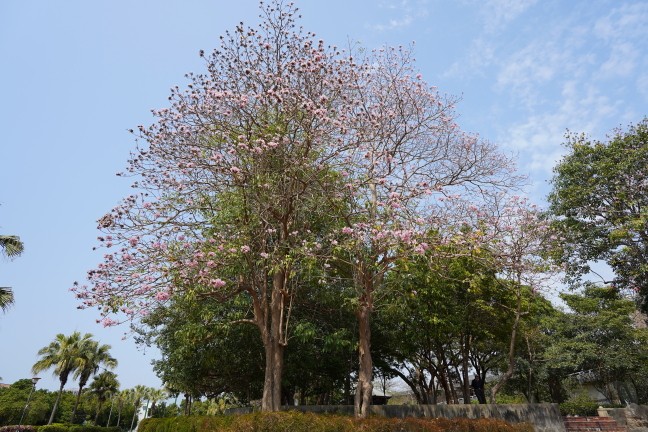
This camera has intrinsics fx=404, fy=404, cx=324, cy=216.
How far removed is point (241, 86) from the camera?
849 centimetres

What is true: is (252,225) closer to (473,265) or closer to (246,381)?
(473,265)

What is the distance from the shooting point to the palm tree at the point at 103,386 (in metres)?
36.8

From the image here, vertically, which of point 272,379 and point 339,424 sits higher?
point 272,379

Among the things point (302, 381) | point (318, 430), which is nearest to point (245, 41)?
point (318, 430)

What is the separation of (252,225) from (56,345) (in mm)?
29977

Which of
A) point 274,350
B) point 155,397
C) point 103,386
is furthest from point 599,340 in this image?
point 155,397

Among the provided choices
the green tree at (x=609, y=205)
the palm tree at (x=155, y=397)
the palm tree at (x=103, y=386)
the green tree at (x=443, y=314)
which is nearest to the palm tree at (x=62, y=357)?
the palm tree at (x=103, y=386)

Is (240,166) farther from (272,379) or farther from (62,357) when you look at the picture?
(62,357)

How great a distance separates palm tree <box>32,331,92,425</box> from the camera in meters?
29.0

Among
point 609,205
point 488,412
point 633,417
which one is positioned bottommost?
point 633,417

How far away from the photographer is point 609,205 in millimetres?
15117

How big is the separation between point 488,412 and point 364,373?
12.5 feet

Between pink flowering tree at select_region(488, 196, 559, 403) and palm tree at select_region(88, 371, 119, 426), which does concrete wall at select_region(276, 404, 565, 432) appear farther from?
palm tree at select_region(88, 371, 119, 426)

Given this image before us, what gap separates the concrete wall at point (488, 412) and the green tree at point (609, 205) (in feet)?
20.7
